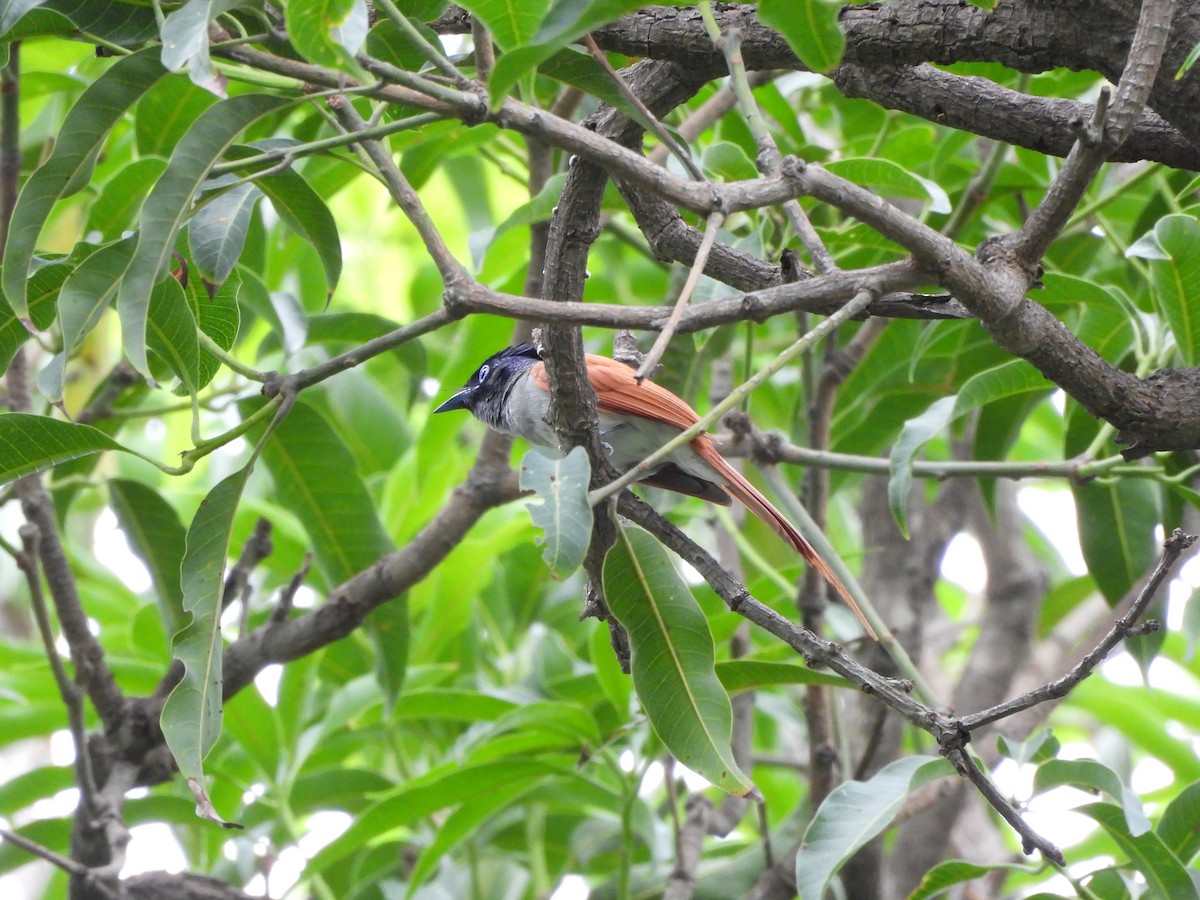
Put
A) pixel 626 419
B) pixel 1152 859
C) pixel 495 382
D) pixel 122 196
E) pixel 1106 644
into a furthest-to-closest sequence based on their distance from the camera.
→ pixel 495 382 → pixel 626 419 → pixel 122 196 → pixel 1152 859 → pixel 1106 644

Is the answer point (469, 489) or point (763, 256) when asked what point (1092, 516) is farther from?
point (469, 489)

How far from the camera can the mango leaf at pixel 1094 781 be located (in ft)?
6.56

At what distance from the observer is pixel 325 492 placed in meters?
2.99

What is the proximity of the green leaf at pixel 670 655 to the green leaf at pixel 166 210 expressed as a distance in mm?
791

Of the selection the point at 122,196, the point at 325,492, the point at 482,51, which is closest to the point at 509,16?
the point at 482,51

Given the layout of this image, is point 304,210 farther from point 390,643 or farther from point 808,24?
point 390,643

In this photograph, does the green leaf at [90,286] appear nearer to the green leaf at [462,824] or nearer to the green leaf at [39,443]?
the green leaf at [39,443]

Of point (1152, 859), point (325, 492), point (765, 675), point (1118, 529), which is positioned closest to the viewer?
point (1152, 859)

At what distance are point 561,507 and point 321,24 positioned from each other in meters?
0.63

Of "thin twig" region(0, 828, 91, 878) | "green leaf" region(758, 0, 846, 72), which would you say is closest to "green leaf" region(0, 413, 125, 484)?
"thin twig" region(0, 828, 91, 878)

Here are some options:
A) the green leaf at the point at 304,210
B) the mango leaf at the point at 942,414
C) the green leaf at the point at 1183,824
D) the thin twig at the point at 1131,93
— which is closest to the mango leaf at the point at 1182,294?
the mango leaf at the point at 942,414

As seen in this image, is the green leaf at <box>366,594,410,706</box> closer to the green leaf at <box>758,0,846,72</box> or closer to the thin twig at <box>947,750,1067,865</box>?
the thin twig at <box>947,750,1067,865</box>

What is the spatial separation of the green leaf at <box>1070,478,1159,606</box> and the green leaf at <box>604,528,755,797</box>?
1.38m

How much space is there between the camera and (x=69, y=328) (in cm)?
156
